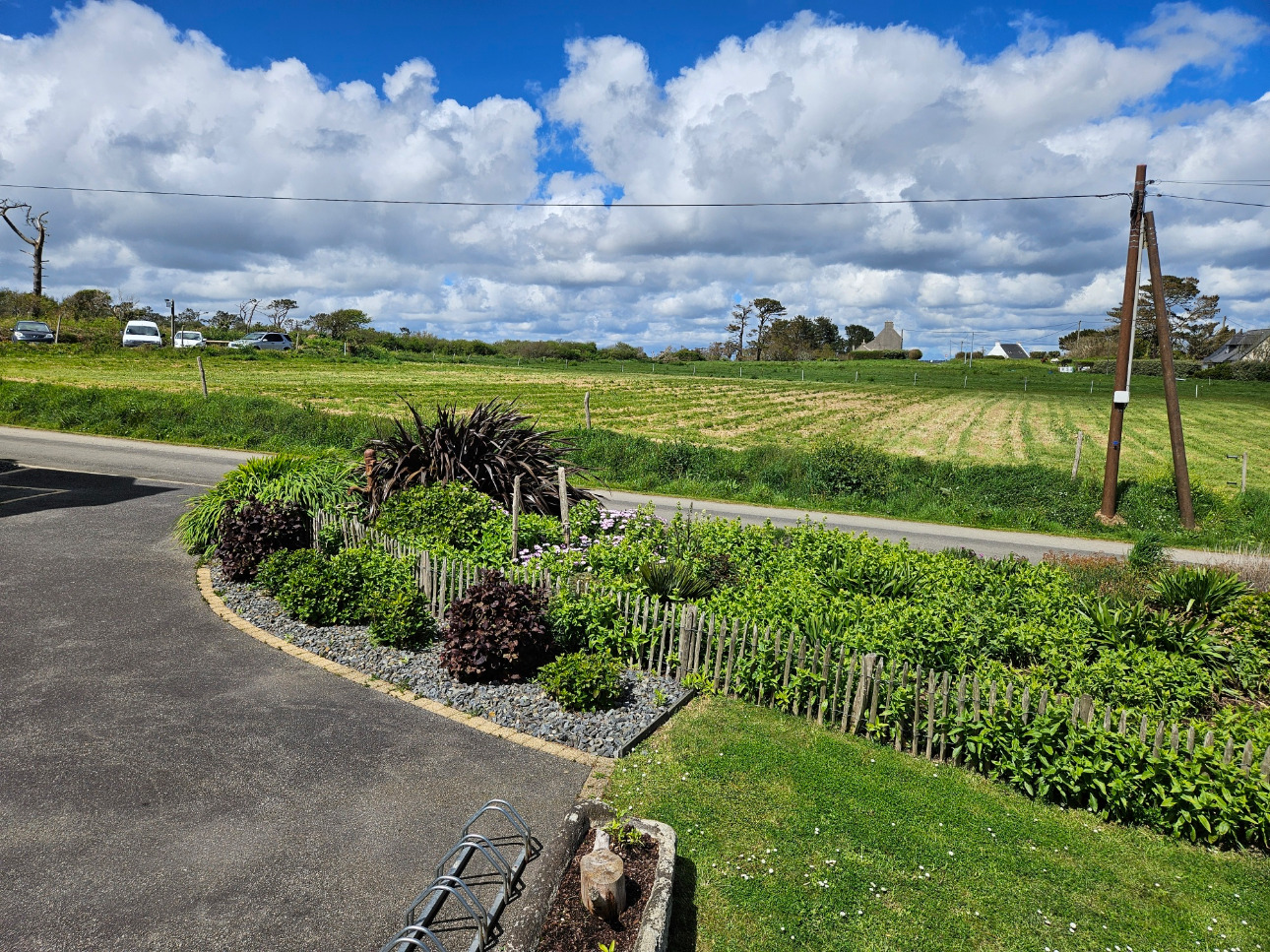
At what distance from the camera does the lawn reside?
443 cm

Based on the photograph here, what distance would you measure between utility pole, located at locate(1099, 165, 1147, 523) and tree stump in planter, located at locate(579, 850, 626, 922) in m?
16.5

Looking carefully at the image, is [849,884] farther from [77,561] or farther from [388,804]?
[77,561]

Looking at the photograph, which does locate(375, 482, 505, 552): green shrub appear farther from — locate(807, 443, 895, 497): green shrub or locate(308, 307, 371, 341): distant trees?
locate(308, 307, 371, 341): distant trees

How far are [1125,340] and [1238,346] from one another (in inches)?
3566

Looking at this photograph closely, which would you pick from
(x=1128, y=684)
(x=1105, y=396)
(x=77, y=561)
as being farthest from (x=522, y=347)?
(x=1128, y=684)

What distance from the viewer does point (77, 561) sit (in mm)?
10562

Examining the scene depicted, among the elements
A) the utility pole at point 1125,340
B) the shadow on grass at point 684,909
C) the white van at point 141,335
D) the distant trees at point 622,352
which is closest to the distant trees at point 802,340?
the distant trees at point 622,352

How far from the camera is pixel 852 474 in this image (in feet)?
64.0

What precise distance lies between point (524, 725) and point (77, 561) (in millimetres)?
7869

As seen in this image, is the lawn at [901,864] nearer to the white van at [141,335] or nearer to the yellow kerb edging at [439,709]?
the yellow kerb edging at [439,709]

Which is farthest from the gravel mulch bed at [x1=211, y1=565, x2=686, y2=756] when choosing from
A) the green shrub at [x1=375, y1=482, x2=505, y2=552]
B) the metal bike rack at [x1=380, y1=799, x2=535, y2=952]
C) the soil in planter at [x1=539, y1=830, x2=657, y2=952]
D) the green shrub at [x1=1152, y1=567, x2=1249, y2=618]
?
the green shrub at [x1=1152, y1=567, x2=1249, y2=618]

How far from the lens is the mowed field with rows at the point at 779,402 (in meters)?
31.8

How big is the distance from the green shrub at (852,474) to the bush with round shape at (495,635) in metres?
13.3

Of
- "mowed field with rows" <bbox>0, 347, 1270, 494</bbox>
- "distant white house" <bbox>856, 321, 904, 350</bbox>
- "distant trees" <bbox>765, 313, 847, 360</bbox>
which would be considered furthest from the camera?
"distant white house" <bbox>856, 321, 904, 350</bbox>
